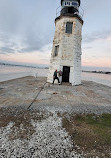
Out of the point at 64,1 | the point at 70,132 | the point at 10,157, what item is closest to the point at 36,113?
the point at 70,132

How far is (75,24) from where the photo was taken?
1388cm

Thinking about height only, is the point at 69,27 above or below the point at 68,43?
above

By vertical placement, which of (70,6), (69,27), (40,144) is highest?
(70,6)

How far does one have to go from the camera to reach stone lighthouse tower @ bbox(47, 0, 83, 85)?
1376 centimetres

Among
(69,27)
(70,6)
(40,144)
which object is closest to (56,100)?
(40,144)

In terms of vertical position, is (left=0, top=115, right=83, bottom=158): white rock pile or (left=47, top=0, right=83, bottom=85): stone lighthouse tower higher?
(left=47, top=0, right=83, bottom=85): stone lighthouse tower

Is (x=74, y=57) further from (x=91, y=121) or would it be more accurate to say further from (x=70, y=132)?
(x=70, y=132)

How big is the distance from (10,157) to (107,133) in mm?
3426

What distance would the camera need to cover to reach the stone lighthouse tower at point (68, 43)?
13.8 metres

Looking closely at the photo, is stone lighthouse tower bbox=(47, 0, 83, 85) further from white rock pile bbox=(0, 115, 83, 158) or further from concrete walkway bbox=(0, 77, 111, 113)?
white rock pile bbox=(0, 115, 83, 158)

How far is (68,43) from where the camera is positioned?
13.8 metres

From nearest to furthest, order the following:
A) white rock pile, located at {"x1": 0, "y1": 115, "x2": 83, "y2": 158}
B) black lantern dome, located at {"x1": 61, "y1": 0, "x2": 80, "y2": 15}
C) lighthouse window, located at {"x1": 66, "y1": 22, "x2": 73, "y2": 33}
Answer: white rock pile, located at {"x1": 0, "y1": 115, "x2": 83, "y2": 158} → lighthouse window, located at {"x1": 66, "y1": 22, "x2": 73, "y2": 33} → black lantern dome, located at {"x1": 61, "y1": 0, "x2": 80, "y2": 15}

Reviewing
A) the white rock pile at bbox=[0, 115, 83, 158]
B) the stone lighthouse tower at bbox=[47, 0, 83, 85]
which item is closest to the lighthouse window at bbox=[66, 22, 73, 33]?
the stone lighthouse tower at bbox=[47, 0, 83, 85]

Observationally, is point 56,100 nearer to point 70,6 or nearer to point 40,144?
point 40,144
